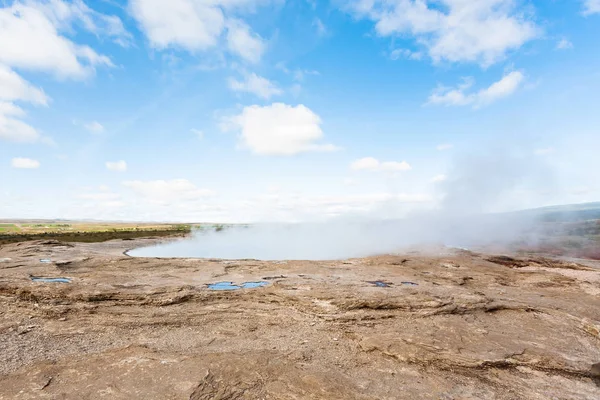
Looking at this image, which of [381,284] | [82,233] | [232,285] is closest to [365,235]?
[381,284]

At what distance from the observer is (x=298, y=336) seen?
9.23 metres

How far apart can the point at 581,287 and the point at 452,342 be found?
414 inches

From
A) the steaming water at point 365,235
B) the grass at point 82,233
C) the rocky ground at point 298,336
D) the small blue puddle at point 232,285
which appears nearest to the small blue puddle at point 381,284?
the rocky ground at point 298,336

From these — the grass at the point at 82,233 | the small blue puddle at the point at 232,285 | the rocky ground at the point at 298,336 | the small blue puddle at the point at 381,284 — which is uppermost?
the grass at the point at 82,233

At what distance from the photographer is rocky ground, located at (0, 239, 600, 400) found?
673 centimetres

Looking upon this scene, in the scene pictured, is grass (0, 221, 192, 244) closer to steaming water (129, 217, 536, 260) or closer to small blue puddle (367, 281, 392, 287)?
steaming water (129, 217, 536, 260)

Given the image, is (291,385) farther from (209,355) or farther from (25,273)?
(25,273)

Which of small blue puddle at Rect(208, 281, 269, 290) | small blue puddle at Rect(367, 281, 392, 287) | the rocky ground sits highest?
small blue puddle at Rect(208, 281, 269, 290)

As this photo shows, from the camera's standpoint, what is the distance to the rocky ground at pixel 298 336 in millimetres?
6727

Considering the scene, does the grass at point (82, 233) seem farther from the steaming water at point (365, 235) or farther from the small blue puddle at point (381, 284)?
the small blue puddle at point (381, 284)

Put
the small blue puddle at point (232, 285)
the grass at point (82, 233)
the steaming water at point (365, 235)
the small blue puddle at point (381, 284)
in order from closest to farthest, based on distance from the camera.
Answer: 1. the small blue puddle at point (232, 285)
2. the small blue puddle at point (381, 284)
3. the steaming water at point (365, 235)
4. the grass at point (82, 233)

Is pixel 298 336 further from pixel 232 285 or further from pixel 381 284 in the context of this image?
pixel 381 284

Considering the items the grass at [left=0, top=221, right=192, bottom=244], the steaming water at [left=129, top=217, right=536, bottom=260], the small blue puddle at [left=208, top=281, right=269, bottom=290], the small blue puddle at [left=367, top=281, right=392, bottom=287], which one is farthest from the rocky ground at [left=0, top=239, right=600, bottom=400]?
the grass at [left=0, top=221, right=192, bottom=244]

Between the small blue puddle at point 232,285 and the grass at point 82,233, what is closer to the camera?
the small blue puddle at point 232,285
